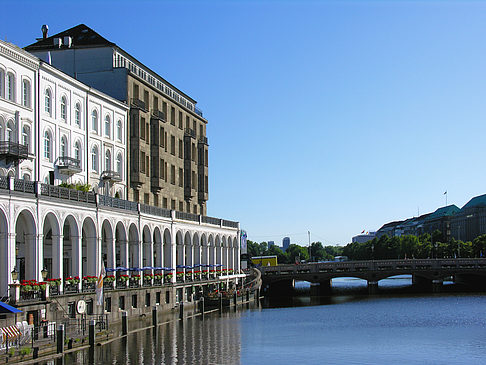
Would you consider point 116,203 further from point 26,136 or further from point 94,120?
point 94,120

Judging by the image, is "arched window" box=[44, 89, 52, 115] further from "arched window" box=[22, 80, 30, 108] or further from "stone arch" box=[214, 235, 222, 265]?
"stone arch" box=[214, 235, 222, 265]

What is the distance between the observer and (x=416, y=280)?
6836 inches

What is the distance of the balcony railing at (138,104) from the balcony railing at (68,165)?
1686cm

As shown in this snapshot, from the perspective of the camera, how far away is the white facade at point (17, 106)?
199ft

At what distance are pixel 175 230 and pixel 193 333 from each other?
3201 cm

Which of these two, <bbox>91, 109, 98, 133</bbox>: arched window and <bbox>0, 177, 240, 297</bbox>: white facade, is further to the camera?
<bbox>91, 109, 98, 133</bbox>: arched window

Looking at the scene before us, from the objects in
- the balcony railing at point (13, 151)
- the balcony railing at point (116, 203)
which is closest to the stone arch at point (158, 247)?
the balcony railing at point (116, 203)

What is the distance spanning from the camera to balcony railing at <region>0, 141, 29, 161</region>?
198ft

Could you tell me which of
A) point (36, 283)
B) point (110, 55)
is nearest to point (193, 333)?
point (36, 283)

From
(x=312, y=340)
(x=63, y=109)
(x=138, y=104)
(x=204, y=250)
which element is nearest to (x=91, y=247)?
(x=63, y=109)

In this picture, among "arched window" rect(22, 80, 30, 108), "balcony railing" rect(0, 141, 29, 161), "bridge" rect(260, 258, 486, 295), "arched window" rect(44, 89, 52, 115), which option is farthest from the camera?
"bridge" rect(260, 258, 486, 295)

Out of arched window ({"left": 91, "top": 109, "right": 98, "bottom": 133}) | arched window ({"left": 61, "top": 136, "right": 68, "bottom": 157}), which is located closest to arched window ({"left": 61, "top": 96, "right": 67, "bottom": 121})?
arched window ({"left": 61, "top": 136, "right": 68, "bottom": 157})

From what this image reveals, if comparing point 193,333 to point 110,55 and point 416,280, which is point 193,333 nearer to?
point 110,55

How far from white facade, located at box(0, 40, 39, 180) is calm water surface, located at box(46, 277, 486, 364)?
19102mm
